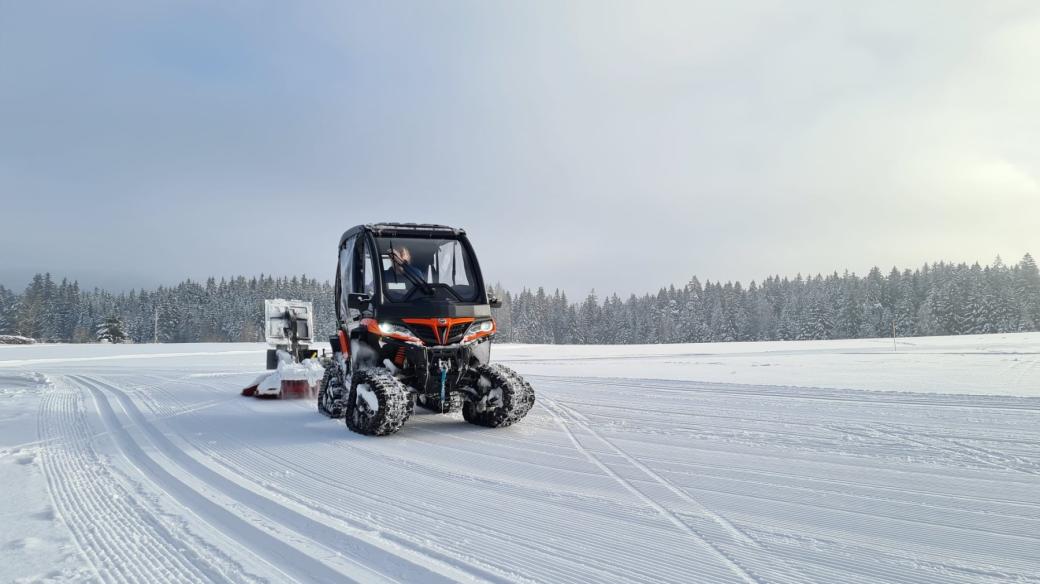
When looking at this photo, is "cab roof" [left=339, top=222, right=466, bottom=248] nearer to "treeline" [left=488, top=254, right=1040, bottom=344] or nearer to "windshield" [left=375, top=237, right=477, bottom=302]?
"windshield" [left=375, top=237, right=477, bottom=302]

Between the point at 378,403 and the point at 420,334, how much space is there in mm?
957

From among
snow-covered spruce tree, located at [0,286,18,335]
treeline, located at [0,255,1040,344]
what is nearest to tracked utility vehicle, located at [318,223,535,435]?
treeline, located at [0,255,1040,344]

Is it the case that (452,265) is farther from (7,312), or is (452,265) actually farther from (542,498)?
(7,312)

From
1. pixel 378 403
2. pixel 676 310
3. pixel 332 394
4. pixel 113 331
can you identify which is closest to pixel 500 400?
pixel 378 403

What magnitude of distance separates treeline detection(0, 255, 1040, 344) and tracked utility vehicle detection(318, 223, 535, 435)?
178ft

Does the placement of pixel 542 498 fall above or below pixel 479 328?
below

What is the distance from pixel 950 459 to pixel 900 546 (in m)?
2.41

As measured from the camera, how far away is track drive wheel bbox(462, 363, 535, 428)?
21.0 feet

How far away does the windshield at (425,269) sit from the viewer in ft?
22.5

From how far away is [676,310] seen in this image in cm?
9375

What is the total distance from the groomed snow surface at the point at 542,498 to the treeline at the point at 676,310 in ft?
182

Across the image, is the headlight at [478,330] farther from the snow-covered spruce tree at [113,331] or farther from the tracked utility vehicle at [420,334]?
the snow-covered spruce tree at [113,331]

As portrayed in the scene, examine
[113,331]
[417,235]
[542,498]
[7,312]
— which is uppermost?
[7,312]

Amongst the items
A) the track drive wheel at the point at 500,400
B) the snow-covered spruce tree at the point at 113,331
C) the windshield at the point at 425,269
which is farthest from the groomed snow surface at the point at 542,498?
the snow-covered spruce tree at the point at 113,331
